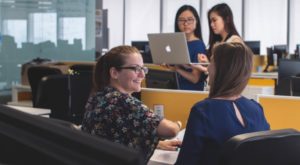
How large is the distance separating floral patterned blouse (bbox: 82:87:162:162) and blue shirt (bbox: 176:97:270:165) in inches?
8.6

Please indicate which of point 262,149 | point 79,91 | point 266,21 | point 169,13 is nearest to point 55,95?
point 79,91

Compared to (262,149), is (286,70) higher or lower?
higher

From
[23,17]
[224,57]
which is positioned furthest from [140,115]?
[23,17]

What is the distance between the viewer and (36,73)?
468cm

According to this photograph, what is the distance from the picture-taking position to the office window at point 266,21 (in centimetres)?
948

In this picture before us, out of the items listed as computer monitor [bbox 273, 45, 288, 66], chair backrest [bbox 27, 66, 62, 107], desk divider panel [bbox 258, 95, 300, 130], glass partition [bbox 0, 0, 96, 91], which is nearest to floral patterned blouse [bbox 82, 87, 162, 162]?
desk divider panel [bbox 258, 95, 300, 130]

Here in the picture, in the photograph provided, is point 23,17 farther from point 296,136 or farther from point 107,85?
point 296,136

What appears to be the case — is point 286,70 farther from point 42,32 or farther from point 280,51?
point 280,51

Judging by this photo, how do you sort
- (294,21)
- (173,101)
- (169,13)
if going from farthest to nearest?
(169,13), (294,21), (173,101)

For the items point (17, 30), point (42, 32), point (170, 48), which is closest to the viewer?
point (170, 48)

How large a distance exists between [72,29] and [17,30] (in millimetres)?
869

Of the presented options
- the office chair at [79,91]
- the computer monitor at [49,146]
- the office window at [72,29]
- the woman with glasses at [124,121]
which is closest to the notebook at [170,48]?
the office chair at [79,91]

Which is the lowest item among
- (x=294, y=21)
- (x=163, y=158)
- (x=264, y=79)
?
(x=163, y=158)

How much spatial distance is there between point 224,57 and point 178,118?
107 cm
